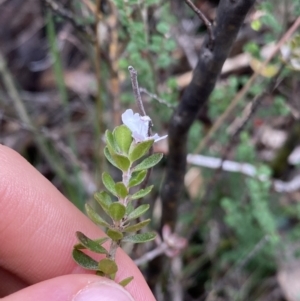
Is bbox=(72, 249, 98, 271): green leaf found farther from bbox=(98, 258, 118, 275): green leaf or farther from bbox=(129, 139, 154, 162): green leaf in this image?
bbox=(129, 139, 154, 162): green leaf

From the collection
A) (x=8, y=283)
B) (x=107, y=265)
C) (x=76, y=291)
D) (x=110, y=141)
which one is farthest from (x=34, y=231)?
(x=110, y=141)

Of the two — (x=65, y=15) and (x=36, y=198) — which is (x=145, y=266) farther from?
(x=65, y=15)

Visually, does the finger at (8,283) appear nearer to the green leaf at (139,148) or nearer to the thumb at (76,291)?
the thumb at (76,291)

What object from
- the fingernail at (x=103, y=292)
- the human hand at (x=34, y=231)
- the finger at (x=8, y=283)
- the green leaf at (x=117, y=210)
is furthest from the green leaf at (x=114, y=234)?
the finger at (x=8, y=283)

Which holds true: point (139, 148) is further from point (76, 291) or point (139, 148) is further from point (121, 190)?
point (76, 291)

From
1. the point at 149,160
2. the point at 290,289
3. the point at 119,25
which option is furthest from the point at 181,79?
the point at 149,160
